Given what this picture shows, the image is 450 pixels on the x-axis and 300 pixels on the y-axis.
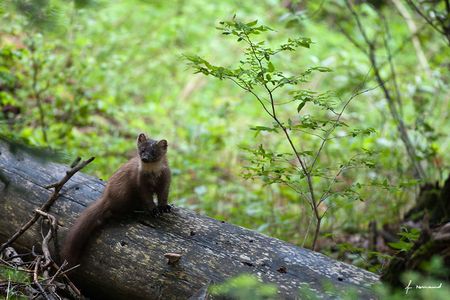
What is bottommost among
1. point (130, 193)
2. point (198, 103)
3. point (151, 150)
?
point (130, 193)

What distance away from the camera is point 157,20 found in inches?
549

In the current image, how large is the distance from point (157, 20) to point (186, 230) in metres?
10.7

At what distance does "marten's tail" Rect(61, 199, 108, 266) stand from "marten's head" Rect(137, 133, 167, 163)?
2.51ft

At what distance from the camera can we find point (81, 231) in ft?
13.5

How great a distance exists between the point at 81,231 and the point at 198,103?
850 centimetres

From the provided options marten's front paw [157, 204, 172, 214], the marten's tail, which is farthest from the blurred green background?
the marten's tail

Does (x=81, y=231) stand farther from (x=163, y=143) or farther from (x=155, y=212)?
(x=163, y=143)

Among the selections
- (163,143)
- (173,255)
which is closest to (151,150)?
(163,143)

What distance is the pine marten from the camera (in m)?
4.12

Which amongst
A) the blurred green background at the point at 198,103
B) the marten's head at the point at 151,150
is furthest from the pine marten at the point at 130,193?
the blurred green background at the point at 198,103

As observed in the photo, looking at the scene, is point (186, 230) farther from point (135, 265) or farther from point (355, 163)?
point (355, 163)

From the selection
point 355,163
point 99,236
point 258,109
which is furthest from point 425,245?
point 258,109

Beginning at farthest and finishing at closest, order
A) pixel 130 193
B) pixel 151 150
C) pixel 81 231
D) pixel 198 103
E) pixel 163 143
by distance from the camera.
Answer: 1. pixel 198 103
2. pixel 163 143
3. pixel 151 150
4. pixel 130 193
5. pixel 81 231

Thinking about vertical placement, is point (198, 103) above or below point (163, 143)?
above
